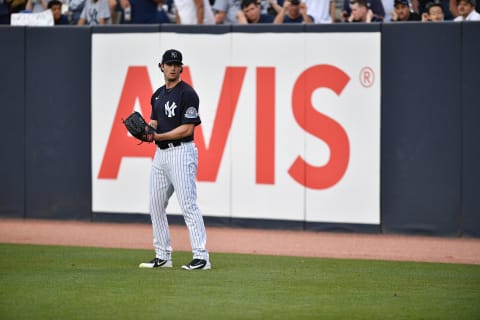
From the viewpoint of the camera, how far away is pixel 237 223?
49.1 ft

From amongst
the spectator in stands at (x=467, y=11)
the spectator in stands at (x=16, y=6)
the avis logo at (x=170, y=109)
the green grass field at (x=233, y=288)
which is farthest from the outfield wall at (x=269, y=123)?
the avis logo at (x=170, y=109)

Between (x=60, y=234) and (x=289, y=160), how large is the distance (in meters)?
3.27

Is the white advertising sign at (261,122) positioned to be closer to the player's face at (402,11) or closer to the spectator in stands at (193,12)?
the player's face at (402,11)

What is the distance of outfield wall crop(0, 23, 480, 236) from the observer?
551 inches

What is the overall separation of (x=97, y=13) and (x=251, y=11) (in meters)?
2.79

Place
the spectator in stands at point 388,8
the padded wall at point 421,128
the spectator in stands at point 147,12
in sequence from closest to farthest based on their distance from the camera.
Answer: the padded wall at point 421,128 < the spectator in stands at point 388,8 < the spectator in stands at point 147,12

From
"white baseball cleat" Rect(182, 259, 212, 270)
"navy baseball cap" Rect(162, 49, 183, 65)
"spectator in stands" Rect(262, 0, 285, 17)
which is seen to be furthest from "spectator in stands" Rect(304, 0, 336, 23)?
"white baseball cleat" Rect(182, 259, 212, 270)

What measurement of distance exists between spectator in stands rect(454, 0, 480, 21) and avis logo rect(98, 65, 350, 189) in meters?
1.99

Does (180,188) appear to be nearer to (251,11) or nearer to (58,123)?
(58,123)

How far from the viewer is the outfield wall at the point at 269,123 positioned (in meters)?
14.0

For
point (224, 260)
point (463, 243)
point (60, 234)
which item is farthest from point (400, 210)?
point (60, 234)

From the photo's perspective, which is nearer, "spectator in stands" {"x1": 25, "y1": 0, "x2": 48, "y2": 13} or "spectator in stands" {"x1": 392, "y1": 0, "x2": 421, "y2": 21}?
"spectator in stands" {"x1": 392, "y1": 0, "x2": 421, "y2": 21}

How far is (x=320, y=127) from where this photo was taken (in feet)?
47.4

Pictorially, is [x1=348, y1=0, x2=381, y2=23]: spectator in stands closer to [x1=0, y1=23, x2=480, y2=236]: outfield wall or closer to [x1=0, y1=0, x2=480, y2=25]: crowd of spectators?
Answer: [x1=0, y1=0, x2=480, y2=25]: crowd of spectators
